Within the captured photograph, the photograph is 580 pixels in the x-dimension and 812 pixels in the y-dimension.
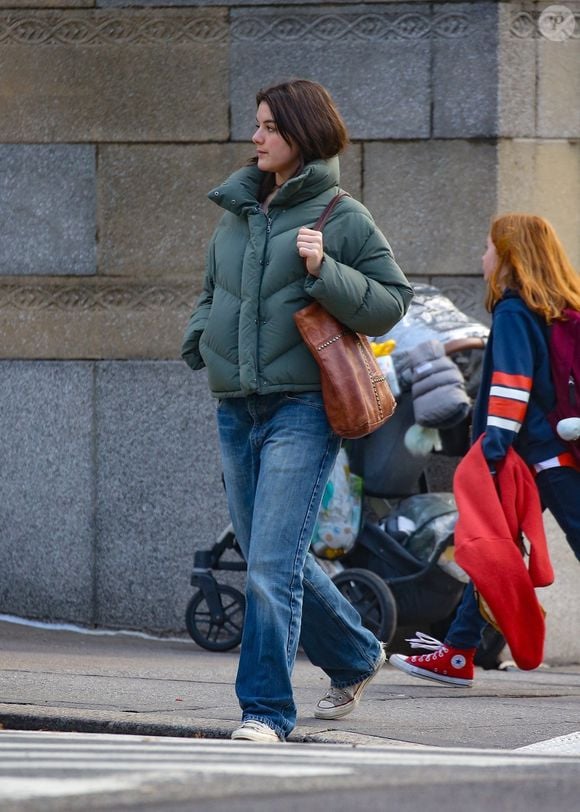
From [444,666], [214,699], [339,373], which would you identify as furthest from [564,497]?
[339,373]

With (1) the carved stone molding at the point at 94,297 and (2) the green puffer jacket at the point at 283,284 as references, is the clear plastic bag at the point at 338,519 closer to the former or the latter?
(1) the carved stone molding at the point at 94,297

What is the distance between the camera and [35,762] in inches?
159

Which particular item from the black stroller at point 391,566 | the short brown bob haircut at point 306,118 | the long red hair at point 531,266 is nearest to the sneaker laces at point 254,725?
the short brown bob haircut at point 306,118

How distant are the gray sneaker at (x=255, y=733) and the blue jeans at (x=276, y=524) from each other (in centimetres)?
3

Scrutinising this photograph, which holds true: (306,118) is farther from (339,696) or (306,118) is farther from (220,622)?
(220,622)

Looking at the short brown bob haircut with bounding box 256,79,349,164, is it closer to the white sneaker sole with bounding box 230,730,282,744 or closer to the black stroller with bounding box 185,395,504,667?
the white sneaker sole with bounding box 230,730,282,744

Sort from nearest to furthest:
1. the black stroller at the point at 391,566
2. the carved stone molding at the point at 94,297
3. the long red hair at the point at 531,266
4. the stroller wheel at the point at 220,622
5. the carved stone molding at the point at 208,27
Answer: the long red hair at the point at 531,266, the black stroller at the point at 391,566, the stroller wheel at the point at 220,622, the carved stone molding at the point at 208,27, the carved stone molding at the point at 94,297

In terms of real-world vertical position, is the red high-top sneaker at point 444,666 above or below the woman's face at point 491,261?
below

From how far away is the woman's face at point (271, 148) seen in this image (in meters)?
5.31

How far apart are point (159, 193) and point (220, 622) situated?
7.16ft

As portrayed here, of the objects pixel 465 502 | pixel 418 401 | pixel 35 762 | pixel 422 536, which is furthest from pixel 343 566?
pixel 35 762

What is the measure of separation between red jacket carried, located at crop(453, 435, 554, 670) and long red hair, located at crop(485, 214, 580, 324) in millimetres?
616

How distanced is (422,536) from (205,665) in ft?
3.74

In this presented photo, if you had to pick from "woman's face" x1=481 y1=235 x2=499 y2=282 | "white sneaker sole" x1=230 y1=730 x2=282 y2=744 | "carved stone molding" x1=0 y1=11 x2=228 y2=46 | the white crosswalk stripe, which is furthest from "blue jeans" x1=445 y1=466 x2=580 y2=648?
"carved stone molding" x1=0 y1=11 x2=228 y2=46
